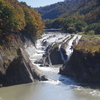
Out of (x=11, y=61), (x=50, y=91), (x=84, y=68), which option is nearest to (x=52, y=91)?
(x=50, y=91)

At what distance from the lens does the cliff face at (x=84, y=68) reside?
2494 cm

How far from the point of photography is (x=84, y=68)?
25.7 m

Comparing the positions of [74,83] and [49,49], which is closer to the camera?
[74,83]

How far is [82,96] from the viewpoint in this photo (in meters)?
21.1

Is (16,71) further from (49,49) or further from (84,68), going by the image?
(49,49)

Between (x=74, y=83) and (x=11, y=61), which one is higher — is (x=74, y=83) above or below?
below

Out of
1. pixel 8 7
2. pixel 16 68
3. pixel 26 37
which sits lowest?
pixel 16 68

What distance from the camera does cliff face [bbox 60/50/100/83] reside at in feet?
81.8

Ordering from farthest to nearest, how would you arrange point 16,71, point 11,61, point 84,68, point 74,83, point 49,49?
1. point 49,49
2. point 11,61
3. point 84,68
4. point 16,71
5. point 74,83

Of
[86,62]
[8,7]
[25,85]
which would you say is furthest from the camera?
[8,7]

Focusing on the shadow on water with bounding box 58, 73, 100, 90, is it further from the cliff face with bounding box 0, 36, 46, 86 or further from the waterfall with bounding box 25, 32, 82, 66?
the waterfall with bounding box 25, 32, 82, 66

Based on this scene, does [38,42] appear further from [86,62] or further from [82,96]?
[82,96]

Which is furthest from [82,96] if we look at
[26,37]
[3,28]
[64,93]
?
[26,37]

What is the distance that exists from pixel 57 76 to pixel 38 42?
92.4ft
